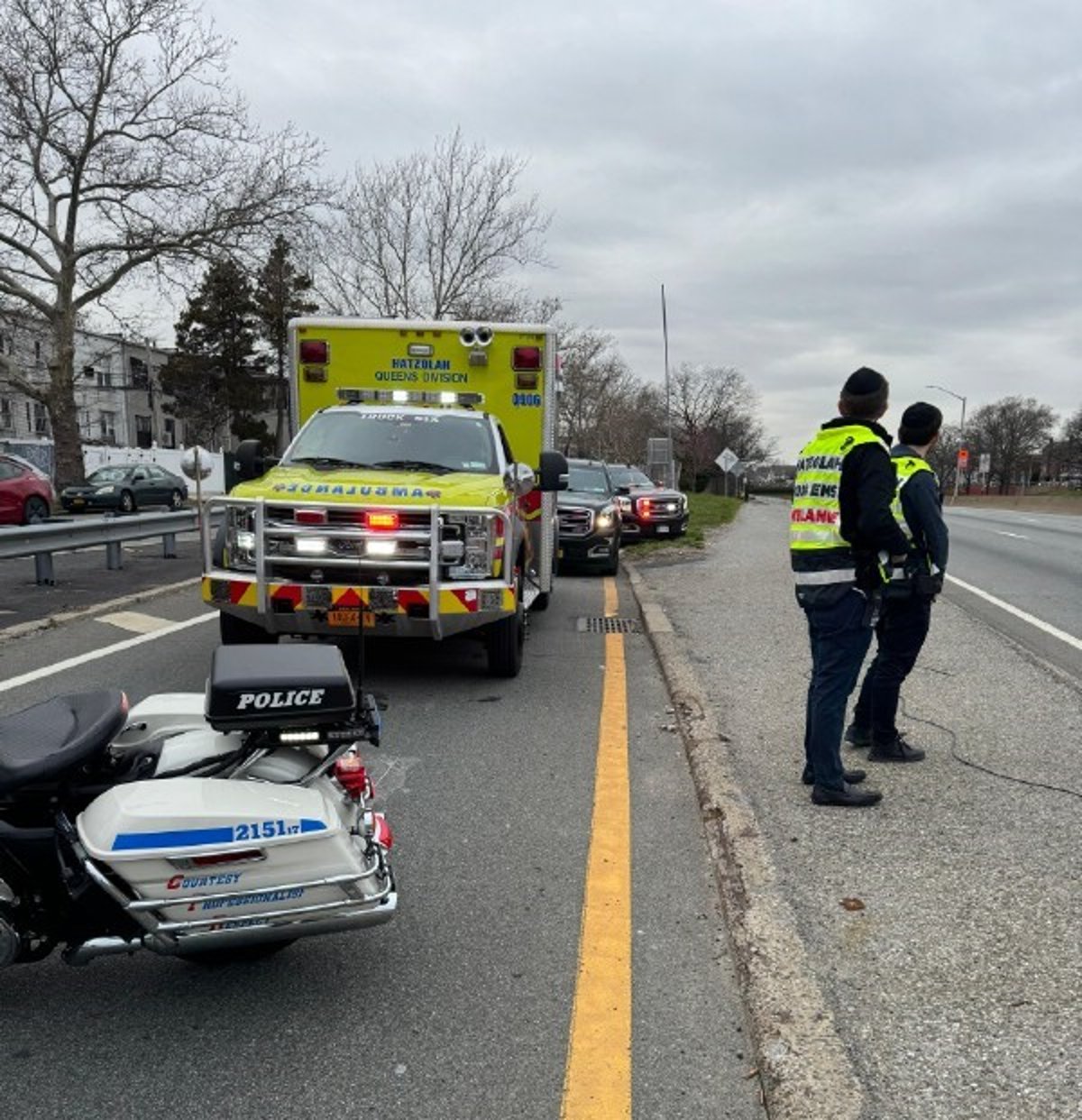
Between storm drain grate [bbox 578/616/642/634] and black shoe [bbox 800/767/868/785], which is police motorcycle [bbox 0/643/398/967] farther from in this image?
storm drain grate [bbox 578/616/642/634]

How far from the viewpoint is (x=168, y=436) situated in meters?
84.1

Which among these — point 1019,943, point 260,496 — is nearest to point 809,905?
point 1019,943

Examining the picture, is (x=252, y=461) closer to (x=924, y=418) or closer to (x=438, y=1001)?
(x=924, y=418)

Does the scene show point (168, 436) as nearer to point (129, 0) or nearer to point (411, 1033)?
point (129, 0)

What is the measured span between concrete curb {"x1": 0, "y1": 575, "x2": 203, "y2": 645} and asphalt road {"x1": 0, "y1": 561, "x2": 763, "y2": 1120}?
200 inches

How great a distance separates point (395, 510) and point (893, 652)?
3017 mm

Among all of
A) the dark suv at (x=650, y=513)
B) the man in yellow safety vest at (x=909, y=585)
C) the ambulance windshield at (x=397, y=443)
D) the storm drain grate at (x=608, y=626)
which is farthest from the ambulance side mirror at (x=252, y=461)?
the dark suv at (x=650, y=513)

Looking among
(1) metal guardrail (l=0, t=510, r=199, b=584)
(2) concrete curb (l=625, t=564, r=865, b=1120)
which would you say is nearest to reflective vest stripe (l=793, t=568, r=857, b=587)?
(2) concrete curb (l=625, t=564, r=865, b=1120)

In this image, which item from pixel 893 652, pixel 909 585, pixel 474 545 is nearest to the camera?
pixel 909 585

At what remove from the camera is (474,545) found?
629 cm

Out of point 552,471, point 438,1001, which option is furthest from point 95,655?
point 438,1001

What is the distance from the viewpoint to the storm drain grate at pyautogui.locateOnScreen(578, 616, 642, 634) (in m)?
9.37

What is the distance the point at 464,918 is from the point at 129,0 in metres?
30.6

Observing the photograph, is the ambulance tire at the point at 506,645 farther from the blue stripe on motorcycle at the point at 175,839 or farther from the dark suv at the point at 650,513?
the dark suv at the point at 650,513
